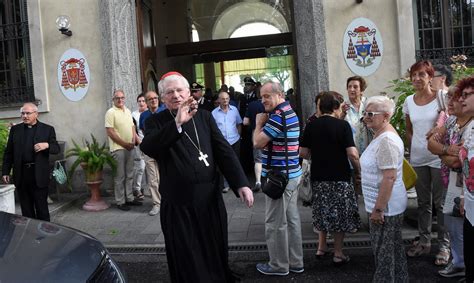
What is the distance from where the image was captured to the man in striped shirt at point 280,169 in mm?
4473

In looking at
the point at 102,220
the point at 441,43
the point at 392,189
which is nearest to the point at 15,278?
the point at 392,189

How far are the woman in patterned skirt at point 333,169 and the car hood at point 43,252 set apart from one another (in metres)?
2.44

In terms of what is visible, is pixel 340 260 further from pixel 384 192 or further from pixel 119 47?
pixel 119 47

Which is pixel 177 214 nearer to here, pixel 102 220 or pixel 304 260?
pixel 304 260

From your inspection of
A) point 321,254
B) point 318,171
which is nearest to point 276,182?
point 318,171

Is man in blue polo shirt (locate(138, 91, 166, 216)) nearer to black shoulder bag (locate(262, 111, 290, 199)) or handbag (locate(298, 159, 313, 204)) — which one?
handbag (locate(298, 159, 313, 204))

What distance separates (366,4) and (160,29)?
5911 millimetres

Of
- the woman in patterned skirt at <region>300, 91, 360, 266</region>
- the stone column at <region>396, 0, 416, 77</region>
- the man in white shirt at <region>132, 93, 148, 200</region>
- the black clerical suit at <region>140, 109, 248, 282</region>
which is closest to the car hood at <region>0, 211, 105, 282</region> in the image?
the black clerical suit at <region>140, 109, 248, 282</region>

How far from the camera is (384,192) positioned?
3781 mm

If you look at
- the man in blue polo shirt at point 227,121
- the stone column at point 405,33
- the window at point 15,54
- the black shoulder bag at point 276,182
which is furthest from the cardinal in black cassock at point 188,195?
the window at point 15,54

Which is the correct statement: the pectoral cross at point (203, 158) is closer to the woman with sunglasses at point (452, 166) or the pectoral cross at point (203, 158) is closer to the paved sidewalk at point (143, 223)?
the woman with sunglasses at point (452, 166)

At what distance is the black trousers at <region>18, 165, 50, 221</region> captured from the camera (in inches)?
238

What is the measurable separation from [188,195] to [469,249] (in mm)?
2057

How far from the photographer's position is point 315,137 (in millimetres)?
4734
